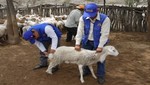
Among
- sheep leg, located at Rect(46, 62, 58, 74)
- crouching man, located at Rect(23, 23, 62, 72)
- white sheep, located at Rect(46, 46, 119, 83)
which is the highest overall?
crouching man, located at Rect(23, 23, 62, 72)

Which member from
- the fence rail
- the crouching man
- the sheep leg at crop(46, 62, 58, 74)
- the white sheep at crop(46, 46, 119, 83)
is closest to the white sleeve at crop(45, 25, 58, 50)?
the crouching man

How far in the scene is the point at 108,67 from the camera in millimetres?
7680

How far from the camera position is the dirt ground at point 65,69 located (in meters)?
6.62

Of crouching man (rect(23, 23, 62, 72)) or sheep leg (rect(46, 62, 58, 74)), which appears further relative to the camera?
sheep leg (rect(46, 62, 58, 74))

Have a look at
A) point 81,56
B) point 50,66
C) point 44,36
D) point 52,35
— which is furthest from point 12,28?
point 81,56

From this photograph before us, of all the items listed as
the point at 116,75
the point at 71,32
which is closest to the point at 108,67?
the point at 116,75

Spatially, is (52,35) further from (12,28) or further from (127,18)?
(127,18)

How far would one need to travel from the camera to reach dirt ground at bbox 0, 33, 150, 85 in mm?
6625

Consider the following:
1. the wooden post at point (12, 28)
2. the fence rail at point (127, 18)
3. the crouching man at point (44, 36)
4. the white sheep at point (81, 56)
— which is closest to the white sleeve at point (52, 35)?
the crouching man at point (44, 36)

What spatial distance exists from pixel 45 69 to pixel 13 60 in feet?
4.95

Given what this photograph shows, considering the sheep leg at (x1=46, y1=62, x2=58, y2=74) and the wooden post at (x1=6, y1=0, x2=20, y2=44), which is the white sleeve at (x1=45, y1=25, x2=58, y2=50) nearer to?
the sheep leg at (x1=46, y1=62, x2=58, y2=74)

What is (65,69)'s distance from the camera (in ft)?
23.9

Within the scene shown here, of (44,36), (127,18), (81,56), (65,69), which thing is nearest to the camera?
(81,56)

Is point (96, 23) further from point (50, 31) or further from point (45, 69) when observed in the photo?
point (45, 69)
